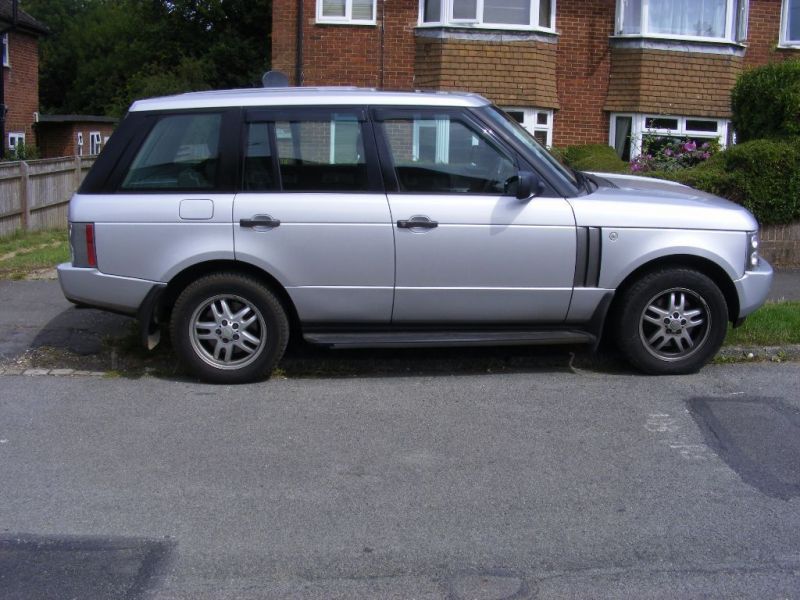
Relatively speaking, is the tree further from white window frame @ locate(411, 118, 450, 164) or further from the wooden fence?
white window frame @ locate(411, 118, 450, 164)

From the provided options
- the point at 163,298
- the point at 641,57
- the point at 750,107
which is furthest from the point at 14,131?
the point at 163,298

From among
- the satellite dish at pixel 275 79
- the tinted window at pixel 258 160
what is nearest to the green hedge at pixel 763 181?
the satellite dish at pixel 275 79

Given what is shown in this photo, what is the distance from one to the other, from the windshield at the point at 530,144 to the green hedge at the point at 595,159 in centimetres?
466

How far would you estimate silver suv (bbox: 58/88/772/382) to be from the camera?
21.5ft

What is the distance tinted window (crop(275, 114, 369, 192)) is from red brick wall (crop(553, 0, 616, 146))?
10.4 meters

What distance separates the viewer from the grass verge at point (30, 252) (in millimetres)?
11133

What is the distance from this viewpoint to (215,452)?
18.1 ft

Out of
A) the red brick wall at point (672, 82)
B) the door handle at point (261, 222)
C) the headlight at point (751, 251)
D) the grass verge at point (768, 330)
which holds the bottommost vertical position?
the grass verge at point (768, 330)

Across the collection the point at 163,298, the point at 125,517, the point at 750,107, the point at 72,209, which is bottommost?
the point at 125,517

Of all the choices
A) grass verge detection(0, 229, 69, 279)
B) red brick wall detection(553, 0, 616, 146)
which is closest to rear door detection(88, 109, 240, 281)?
grass verge detection(0, 229, 69, 279)

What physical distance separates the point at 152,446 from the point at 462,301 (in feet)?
7.40

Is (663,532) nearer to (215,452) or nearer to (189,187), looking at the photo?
(215,452)

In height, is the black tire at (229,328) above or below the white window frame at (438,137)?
below

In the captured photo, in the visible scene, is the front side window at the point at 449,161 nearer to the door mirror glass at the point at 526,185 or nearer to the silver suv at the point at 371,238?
the silver suv at the point at 371,238
